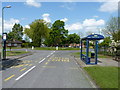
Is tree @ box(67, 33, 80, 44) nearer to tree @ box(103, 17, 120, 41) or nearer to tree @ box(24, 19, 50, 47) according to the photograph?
tree @ box(24, 19, 50, 47)

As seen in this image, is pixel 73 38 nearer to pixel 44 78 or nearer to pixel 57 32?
pixel 57 32

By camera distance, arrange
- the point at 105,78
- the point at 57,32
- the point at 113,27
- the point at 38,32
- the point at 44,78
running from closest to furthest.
A: 1. the point at 105,78
2. the point at 44,78
3. the point at 113,27
4. the point at 38,32
5. the point at 57,32

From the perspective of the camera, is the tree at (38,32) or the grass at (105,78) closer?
the grass at (105,78)

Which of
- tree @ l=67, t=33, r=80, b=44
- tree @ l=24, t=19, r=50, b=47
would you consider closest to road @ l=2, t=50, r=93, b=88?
tree @ l=24, t=19, r=50, b=47

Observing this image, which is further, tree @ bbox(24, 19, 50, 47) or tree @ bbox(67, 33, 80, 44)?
tree @ bbox(67, 33, 80, 44)

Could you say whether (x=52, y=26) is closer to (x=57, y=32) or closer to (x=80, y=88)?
(x=57, y=32)

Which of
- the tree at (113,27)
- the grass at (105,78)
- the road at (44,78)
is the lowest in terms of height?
the road at (44,78)

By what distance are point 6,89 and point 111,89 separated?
4477 millimetres

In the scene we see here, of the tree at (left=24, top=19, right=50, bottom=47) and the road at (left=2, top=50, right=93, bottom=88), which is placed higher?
the tree at (left=24, top=19, right=50, bottom=47)

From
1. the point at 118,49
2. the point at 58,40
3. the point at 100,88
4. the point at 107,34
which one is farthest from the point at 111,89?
the point at 58,40

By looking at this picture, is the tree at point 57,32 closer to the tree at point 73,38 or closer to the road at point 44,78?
the tree at point 73,38

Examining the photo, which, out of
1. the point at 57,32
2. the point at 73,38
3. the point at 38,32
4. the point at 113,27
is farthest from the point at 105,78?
the point at 73,38

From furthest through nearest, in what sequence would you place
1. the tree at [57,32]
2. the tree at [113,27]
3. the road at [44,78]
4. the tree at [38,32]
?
the tree at [57,32]
the tree at [38,32]
the tree at [113,27]
the road at [44,78]

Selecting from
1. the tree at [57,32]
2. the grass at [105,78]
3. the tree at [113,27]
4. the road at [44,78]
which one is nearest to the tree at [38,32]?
the tree at [57,32]
